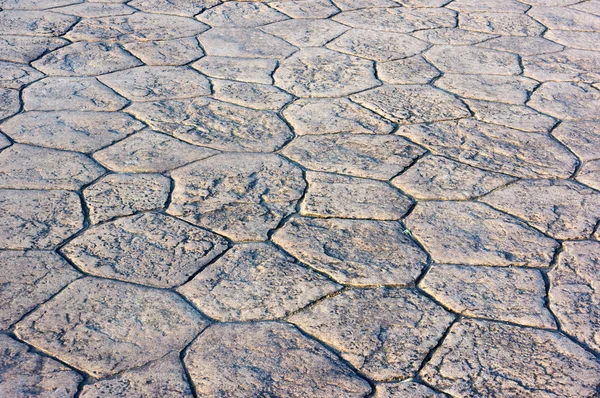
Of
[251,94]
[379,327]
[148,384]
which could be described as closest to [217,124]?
[251,94]

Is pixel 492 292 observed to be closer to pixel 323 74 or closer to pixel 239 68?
pixel 323 74

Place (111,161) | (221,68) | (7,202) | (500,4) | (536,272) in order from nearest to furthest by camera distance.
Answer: (536,272) < (7,202) < (111,161) < (221,68) < (500,4)

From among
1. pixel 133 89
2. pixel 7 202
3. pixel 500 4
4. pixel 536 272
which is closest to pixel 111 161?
pixel 7 202

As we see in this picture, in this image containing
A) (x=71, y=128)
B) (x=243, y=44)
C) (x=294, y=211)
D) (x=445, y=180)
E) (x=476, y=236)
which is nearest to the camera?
(x=476, y=236)

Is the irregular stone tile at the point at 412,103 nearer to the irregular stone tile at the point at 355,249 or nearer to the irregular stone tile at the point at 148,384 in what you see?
the irregular stone tile at the point at 355,249

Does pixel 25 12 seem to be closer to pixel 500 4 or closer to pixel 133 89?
pixel 133 89

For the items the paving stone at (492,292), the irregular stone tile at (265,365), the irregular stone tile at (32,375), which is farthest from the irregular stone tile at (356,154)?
the irregular stone tile at (32,375)
